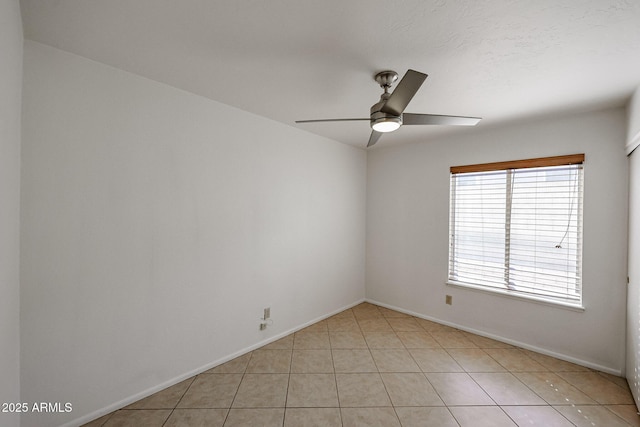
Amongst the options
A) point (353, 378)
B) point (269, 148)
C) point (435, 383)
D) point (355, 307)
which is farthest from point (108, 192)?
point (355, 307)

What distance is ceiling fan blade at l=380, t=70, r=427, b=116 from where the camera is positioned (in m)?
1.41

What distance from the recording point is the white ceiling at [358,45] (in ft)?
4.25

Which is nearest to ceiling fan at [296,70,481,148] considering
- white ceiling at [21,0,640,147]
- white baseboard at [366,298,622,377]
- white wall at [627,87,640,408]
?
white ceiling at [21,0,640,147]

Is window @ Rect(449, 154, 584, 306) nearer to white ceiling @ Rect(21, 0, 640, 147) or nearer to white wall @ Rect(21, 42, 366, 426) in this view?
white ceiling @ Rect(21, 0, 640, 147)

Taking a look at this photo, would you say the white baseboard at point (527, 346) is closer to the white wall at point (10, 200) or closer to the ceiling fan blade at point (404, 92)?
the ceiling fan blade at point (404, 92)

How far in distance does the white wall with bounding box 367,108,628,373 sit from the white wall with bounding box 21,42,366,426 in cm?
155

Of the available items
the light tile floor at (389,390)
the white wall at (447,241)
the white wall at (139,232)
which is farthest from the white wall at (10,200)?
the white wall at (447,241)

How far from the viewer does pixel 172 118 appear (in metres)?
2.15

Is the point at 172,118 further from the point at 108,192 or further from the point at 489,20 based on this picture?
the point at 489,20

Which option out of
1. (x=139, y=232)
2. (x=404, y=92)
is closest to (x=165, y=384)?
(x=139, y=232)

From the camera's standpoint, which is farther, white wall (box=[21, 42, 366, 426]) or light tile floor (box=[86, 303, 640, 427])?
light tile floor (box=[86, 303, 640, 427])

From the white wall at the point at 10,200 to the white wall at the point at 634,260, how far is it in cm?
379

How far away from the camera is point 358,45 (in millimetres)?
1558

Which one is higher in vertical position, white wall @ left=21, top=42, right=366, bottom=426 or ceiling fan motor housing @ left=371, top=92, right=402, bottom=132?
ceiling fan motor housing @ left=371, top=92, right=402, bottom=132
